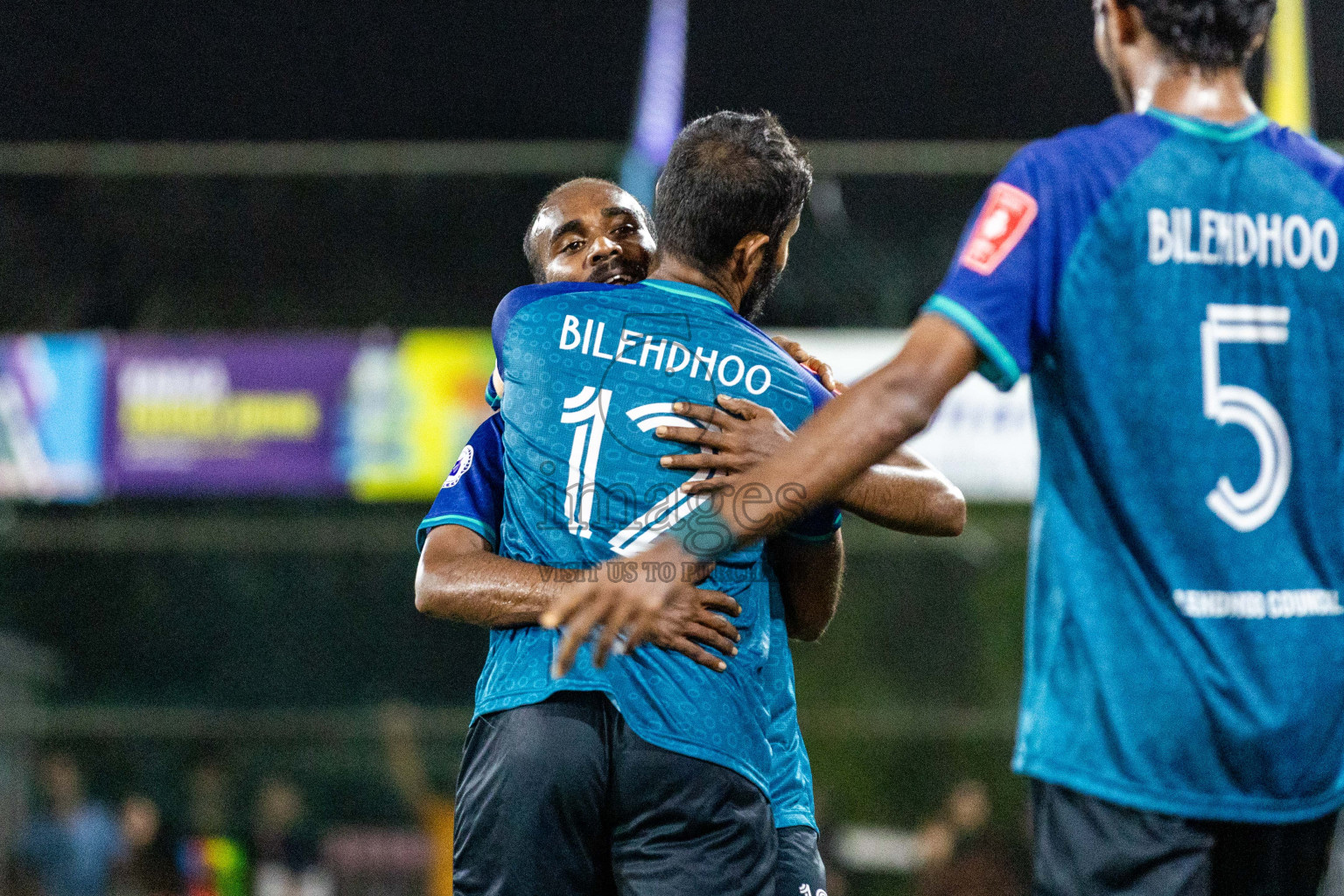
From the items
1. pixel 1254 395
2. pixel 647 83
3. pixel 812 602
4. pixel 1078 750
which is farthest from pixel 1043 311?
pixel 647 83

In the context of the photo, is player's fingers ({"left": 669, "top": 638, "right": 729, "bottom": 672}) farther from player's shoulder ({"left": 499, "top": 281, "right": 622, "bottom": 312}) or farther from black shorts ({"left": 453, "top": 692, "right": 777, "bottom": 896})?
player's shoulder ({"left": 499, "top": 281, "right": 622, "bottom": 312})

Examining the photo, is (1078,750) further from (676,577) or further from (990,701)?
(990,701)

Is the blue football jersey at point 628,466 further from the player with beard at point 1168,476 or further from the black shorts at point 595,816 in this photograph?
the player with beard at point 1168,476

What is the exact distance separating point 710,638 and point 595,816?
14.4 inches

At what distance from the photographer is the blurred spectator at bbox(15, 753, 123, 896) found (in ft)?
27.1

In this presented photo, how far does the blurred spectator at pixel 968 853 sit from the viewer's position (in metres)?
7.86

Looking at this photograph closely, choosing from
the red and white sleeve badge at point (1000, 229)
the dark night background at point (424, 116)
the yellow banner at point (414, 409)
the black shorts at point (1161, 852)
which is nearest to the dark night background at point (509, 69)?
the dark night background at point (424, 116)

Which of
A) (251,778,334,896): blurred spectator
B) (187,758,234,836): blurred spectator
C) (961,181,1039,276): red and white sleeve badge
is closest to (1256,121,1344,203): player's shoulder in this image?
(961,181,1039,276): red and white sleeve badge

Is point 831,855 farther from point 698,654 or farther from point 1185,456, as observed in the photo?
point 1185,456

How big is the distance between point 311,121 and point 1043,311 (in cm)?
1009

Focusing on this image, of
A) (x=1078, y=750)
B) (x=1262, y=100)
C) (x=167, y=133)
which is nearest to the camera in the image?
(x=1078, y=750)

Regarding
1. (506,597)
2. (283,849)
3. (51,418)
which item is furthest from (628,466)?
(51,418)

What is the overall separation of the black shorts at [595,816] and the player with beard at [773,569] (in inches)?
3.3

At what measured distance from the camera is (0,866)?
27.2 ft
